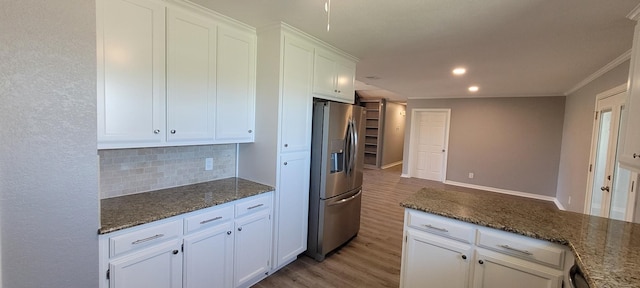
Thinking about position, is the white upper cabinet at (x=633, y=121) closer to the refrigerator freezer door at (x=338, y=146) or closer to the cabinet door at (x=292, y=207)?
the refrigerator freezer door at (x=338, y=146)

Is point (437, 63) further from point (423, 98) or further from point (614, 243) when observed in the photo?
point (423, 98)

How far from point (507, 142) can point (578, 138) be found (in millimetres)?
1677

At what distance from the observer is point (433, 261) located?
187 centimetres

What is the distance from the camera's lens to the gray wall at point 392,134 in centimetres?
913

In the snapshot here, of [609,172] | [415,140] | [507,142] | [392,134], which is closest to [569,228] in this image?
[609,172]

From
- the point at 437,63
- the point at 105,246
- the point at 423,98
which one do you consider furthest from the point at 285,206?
the point at 423,98

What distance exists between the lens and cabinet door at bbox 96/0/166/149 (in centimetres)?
162

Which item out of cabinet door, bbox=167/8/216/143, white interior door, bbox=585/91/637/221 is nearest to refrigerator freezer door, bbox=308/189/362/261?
cabinet door, bbox=167/8/216/143

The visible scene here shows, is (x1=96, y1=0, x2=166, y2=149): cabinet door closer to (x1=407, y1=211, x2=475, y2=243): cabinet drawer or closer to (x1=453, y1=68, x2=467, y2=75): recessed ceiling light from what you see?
(x1=407, y1=211, x2=475, y2=243): cabinet drawer

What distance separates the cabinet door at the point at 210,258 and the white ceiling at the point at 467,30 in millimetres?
1652

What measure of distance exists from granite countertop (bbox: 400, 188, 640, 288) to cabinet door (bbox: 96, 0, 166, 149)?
187 cm

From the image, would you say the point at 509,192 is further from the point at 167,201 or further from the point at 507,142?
the point at 167,201

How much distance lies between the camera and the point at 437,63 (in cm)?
333

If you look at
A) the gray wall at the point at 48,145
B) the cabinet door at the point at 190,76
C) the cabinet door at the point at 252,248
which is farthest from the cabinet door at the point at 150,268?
the cabinet door at the point at 190,76
